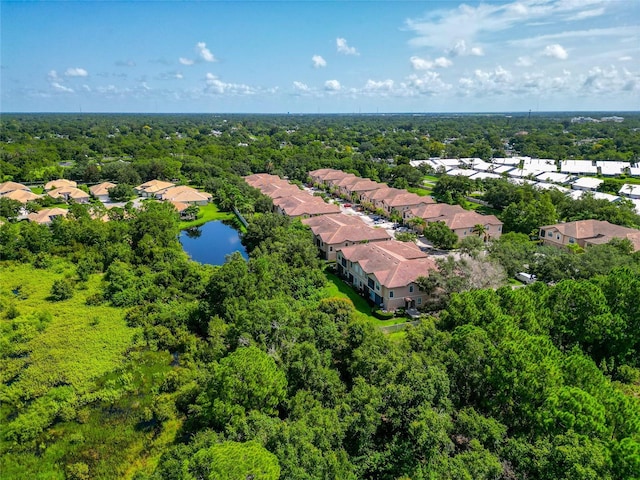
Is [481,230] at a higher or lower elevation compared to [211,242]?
higher

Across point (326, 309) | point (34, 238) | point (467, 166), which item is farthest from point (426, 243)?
point (467, 166)

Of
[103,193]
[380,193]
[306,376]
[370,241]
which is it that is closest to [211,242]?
[370,241]

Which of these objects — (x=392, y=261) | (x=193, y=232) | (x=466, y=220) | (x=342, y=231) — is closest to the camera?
(x=392, y=261)

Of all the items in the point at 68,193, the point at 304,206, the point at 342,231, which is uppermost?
the point at 304,206

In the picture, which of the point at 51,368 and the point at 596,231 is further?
the point at 596,231

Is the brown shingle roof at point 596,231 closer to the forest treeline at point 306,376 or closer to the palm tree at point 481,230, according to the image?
the forest treeline at point 306,376

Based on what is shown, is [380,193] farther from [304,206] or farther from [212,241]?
[212,241]

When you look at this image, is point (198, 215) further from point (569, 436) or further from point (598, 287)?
point (569, 436)
